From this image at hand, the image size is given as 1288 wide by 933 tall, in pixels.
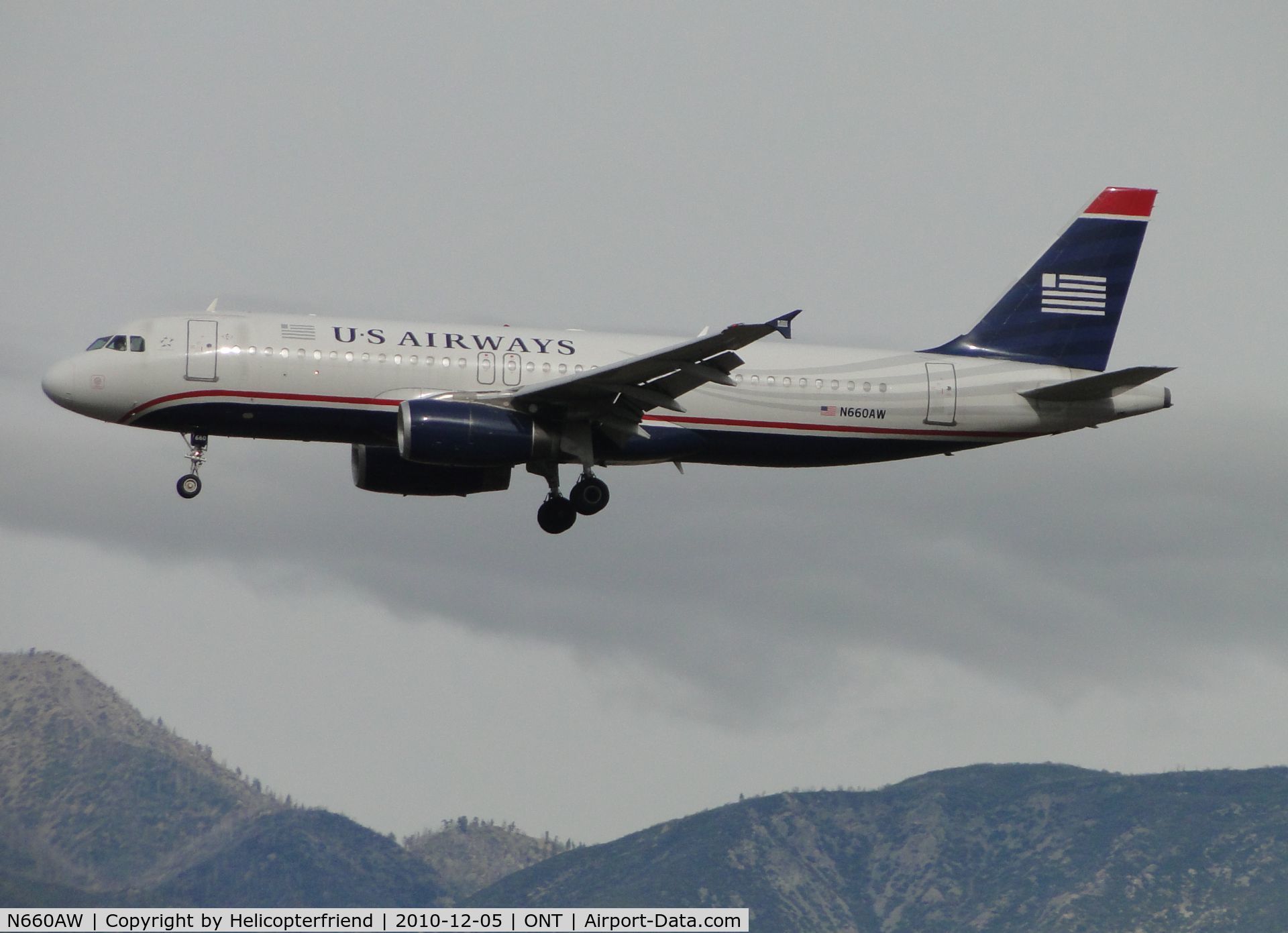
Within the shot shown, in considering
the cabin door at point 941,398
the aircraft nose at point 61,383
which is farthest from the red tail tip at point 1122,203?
the aircraft nose at point 61,383

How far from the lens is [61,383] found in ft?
129

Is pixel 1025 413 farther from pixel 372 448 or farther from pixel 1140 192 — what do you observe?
pixel 372 448

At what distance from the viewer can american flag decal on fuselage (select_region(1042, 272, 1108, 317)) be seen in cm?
4712

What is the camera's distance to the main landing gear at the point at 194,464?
40.1m

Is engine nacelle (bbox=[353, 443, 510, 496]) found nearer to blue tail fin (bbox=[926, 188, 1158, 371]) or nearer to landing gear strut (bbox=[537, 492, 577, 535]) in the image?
landing gear strut (bbox=[537, 492, 577, 535])

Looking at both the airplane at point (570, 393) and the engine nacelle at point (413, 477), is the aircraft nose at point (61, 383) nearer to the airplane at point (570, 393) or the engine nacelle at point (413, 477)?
the airplane at point (570, 393)

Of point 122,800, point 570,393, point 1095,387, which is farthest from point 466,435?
point 122,800

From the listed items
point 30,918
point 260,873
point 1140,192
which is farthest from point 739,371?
point 260,873

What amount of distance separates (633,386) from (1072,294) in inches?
601

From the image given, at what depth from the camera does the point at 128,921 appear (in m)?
60.6

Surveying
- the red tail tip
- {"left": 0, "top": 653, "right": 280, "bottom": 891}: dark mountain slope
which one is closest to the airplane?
the red tail tip

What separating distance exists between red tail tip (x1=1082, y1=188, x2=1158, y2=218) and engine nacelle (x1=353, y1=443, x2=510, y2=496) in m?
19.1

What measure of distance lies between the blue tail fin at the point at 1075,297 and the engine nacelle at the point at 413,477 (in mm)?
12766

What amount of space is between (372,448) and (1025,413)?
676 inches
